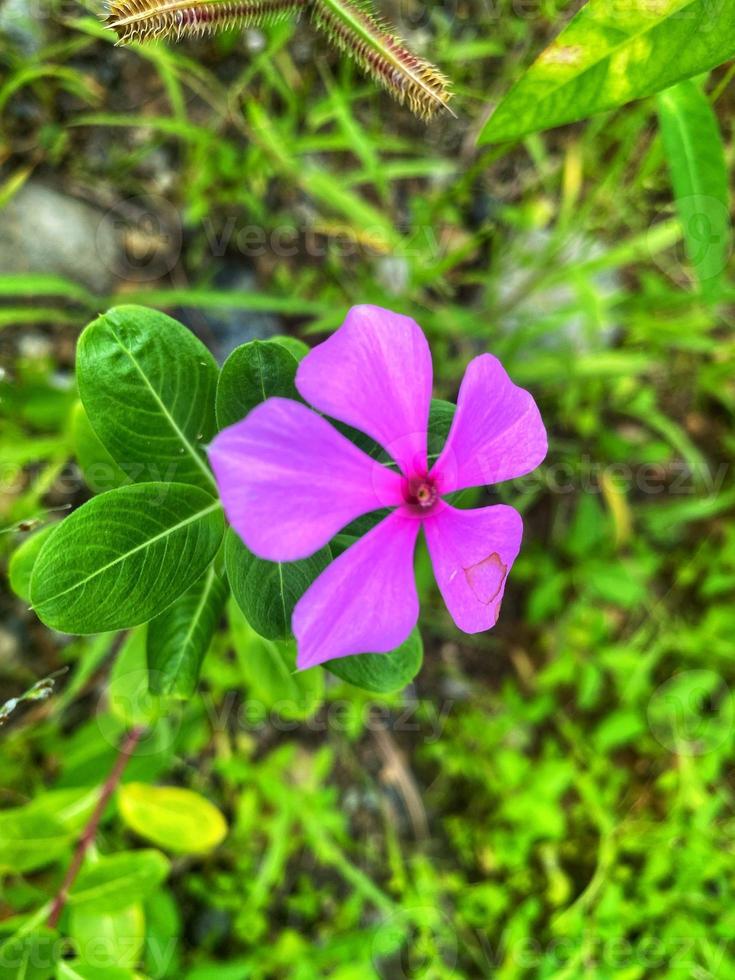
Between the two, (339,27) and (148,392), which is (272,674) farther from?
(339,27)

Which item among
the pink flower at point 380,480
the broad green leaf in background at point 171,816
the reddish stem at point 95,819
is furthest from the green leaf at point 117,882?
the pink flower at point 380,480

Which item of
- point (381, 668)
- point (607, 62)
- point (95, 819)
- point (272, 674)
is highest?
point (607, 62)

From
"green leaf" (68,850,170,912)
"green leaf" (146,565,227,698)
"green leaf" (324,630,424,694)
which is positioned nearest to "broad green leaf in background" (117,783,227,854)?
"green leaf" (68,850,170,912)

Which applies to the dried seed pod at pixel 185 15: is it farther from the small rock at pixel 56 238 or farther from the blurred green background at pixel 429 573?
the small rock at pixel 56 238

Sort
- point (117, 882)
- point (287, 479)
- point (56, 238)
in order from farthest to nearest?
point (56, 238), point (117, 882), point (287, 479)

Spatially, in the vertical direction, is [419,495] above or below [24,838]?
above

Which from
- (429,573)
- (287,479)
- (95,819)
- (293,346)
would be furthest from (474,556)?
(95,819)
